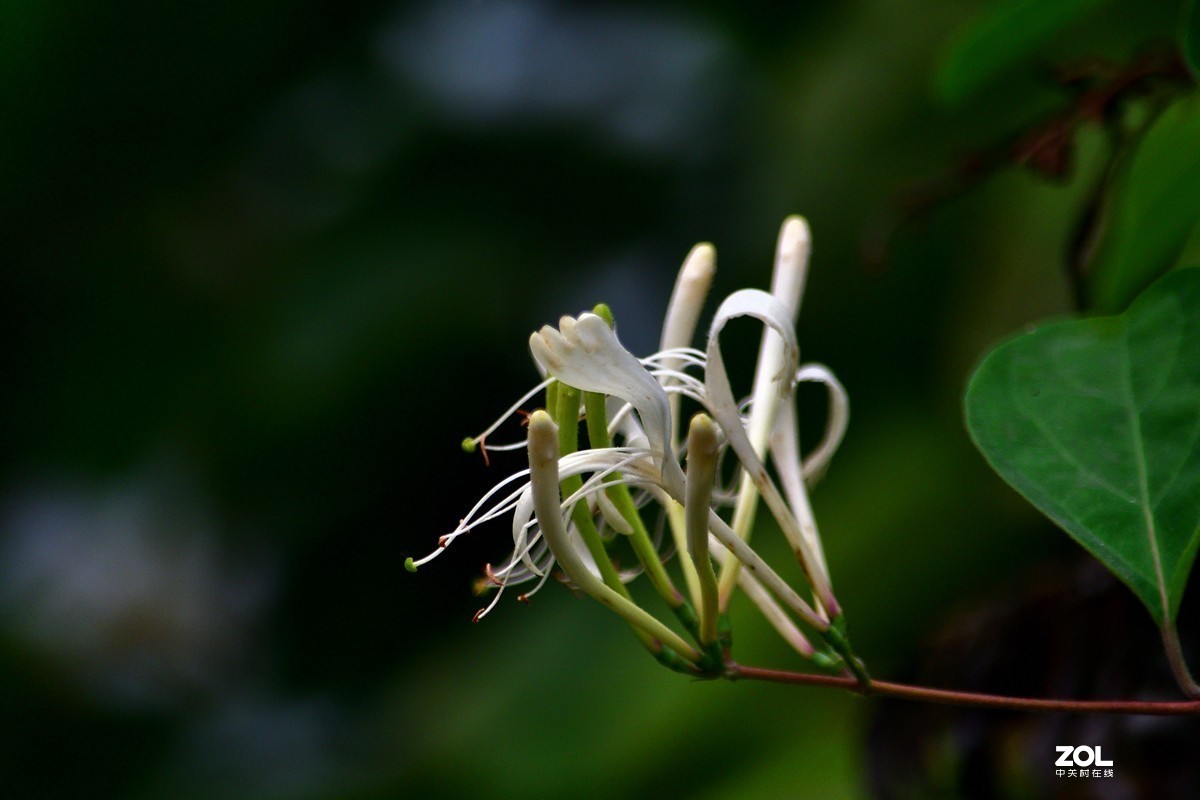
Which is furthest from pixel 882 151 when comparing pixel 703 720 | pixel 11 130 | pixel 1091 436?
pixel 11 130

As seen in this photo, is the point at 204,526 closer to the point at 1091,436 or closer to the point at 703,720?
the point at 703,720

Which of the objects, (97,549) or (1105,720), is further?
(97,549)

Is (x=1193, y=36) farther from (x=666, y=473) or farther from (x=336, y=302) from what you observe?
(x=336, y=302)

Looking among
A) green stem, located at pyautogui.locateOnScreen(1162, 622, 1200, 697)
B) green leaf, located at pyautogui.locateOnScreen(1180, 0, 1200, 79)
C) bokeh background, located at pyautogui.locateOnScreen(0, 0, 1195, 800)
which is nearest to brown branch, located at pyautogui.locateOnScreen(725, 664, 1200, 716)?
green stem, located at pyautogui.locateOnScreen(1162, 622, 1200, 697)

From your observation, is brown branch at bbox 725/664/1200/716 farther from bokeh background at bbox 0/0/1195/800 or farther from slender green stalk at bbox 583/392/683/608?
bokeh background at bbox 0/0/1195/800

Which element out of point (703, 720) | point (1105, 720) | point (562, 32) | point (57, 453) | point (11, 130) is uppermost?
point (11, 130)

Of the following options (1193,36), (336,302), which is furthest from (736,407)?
(336,302)

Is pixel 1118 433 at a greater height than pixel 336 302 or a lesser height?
lesser
